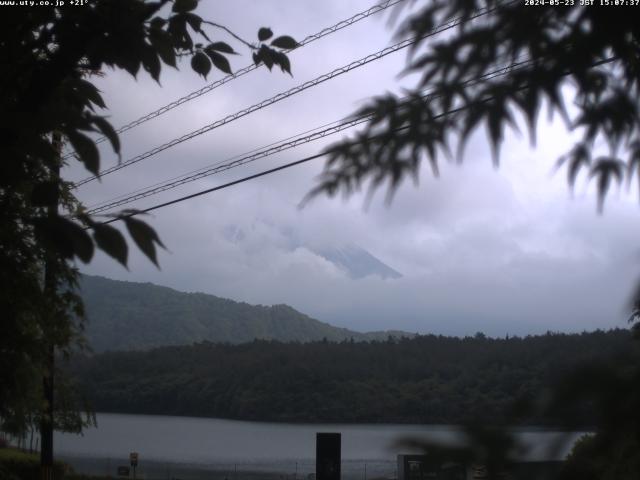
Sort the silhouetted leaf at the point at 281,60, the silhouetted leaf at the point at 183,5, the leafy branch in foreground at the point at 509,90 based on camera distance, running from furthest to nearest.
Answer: the silhouetted leaf at the point at 281,60 < the silhouetted leaf at the point at 183,5 < the leafy branch in foreground at the point at 509,90

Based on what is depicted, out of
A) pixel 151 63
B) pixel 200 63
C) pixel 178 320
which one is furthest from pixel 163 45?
pixel 178 320

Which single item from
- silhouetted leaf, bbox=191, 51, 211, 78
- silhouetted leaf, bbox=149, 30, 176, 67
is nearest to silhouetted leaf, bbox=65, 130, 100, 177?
silhouetted leaf, bbox=149, 30, 176, 67

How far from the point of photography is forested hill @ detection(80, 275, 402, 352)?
107 feet

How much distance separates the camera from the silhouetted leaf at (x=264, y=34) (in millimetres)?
3801

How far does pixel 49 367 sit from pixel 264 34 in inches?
135

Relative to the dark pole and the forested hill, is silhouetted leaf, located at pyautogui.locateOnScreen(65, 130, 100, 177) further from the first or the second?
the forested hill

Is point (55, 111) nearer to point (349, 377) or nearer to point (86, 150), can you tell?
point (86, 150)

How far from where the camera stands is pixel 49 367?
19.3 feet

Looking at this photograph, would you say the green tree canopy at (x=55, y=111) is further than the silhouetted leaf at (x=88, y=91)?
No

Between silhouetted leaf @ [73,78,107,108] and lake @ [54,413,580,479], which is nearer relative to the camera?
silhouetted leaf @ [73,78,107,108]

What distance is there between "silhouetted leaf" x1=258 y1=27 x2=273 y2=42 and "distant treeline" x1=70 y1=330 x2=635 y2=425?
6.54 ft

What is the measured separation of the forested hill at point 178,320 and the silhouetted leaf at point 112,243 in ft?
81.8

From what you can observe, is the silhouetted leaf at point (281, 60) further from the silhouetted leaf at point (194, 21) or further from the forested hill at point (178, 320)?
the forested hill at point (178, 320)

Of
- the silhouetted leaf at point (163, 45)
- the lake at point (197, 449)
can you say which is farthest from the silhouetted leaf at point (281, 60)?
the lake at point (197, 449)
